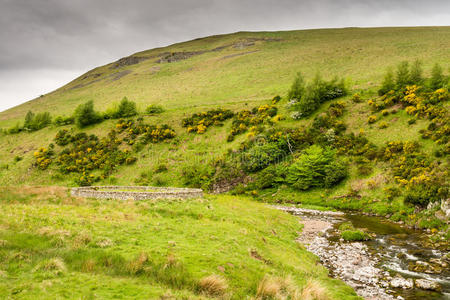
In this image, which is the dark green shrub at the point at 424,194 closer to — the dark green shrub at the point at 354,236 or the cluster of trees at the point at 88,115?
the dark green shrub at the point at 354,236

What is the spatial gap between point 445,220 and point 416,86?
38.6 meters

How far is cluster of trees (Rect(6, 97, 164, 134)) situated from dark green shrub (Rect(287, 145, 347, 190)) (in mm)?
55277

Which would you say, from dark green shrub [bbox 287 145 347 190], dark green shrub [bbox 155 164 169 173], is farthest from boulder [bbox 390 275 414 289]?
dark green shrub [bbox 155 164 169 173]

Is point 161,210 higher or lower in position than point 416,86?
lower

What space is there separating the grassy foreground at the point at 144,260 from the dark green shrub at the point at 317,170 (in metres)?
25.6

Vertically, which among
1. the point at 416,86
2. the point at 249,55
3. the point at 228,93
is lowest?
the point at 416,86

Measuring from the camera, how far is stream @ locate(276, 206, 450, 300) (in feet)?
44.8

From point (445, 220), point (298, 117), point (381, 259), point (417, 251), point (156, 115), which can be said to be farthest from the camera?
point (156, 115)

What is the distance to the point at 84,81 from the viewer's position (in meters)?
192

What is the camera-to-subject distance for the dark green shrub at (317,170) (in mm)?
42331

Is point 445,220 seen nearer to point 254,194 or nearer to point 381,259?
point 381,259

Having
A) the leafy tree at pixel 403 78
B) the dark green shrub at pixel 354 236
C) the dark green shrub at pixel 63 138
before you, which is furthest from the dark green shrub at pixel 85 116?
the leafy tree at pixel 403 78

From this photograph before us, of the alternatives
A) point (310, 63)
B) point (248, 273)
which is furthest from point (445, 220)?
point (310, 63)

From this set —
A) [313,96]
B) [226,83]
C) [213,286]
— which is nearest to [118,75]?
[226,83]
